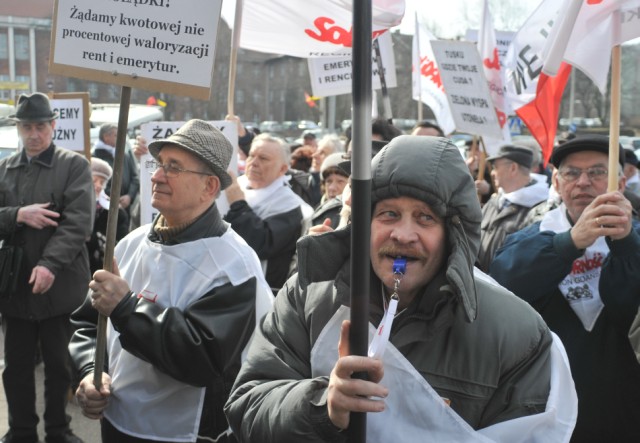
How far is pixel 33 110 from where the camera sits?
5266 mm

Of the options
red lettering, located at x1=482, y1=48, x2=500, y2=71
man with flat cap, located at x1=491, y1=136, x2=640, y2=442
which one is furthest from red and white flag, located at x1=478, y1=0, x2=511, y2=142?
man with flat cap, located at x1=491, y1=136, x2=640, y2=442

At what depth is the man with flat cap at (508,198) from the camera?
203 inches

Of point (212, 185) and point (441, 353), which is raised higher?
point (212, 185)

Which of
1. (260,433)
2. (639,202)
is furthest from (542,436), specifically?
(639,202)

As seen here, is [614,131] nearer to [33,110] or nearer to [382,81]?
[33,110]

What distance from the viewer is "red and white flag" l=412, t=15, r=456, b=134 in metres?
8.39

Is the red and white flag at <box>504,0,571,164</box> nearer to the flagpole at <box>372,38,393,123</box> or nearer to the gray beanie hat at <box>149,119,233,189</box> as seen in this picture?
the flagpole at <box>372,38,393,123</box>

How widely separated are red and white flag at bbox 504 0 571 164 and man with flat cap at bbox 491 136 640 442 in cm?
78

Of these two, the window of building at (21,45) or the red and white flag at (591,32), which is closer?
the red and white flag at (591,32)

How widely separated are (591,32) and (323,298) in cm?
213

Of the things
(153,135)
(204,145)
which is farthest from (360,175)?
(153,135)

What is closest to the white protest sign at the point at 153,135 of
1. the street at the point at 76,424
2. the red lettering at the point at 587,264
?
the street at the point at 76,424

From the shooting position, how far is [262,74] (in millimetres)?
69375

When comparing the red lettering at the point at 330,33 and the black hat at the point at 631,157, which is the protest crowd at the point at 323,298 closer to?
the black hat at the point at 631,157
